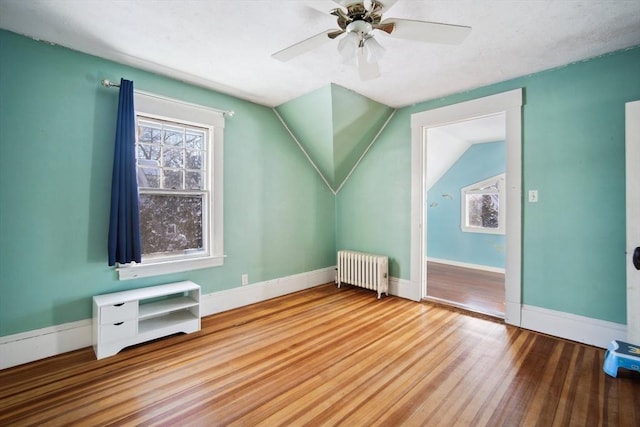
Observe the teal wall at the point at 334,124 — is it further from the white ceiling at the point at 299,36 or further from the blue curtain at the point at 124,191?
the blue curtain at the point at 124,191

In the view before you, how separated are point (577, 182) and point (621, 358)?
1410 millimetres

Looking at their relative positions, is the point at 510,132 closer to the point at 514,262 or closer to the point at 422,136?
the point at 422,136

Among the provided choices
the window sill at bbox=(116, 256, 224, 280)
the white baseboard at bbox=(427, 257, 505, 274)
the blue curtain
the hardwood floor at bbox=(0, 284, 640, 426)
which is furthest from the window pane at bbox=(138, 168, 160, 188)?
the white baseboard at bbox=(427, 257, 505, 274)

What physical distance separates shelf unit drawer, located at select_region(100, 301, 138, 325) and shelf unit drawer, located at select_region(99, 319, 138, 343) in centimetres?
3

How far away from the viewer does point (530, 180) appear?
278 centimetres

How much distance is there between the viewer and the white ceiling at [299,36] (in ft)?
5.95

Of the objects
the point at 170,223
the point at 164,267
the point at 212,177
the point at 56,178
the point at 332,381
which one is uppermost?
the point at 212,177

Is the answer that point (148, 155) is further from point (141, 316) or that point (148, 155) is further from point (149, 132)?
Answer: point (141, 316)

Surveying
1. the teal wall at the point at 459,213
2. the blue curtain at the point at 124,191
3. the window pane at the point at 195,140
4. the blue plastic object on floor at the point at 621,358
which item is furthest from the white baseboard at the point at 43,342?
the teal wall at the point at 459,213

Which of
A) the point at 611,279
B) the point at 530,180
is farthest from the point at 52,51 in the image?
the point at 611,279

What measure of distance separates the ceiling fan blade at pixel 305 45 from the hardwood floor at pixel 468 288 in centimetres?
314

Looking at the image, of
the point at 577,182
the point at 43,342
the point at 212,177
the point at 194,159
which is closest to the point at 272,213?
the point at 212,177

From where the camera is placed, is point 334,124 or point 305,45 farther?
point 334,124

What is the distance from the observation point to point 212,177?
3.15m
